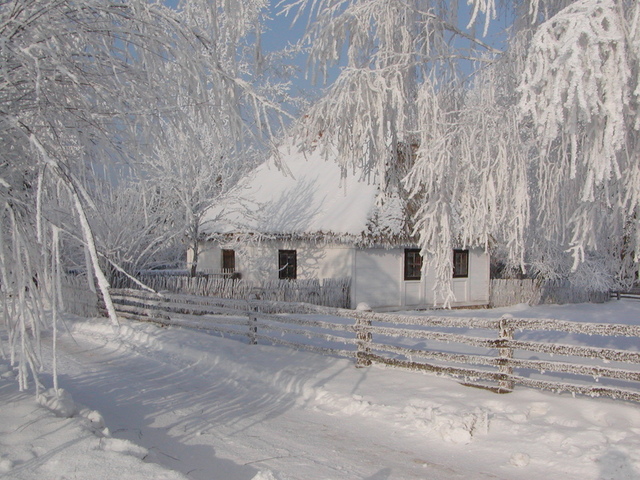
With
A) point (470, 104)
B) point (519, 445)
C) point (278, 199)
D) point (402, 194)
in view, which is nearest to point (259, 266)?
point (278, 199)

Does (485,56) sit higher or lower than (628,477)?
higher

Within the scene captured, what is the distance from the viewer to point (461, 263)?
22.8 meters

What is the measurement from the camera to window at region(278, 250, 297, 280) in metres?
21.6

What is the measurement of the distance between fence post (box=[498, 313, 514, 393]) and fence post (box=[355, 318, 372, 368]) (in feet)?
7.55

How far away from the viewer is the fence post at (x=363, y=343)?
8773 mm

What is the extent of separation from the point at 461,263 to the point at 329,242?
629 cm

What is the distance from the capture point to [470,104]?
891 cm

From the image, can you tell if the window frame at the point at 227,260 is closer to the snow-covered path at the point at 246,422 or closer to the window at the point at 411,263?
the window at the point at 411,263

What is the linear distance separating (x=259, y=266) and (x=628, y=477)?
1842 cm

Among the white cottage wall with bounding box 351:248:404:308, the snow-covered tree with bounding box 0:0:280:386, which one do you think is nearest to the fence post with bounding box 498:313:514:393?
the snow-covered tree with bounding box 0:0:280:386

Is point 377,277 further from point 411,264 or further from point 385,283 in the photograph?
point 411,264

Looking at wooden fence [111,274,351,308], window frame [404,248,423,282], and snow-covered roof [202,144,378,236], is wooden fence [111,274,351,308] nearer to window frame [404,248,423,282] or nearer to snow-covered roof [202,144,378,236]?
snow-covered roof [202,144,378,236]

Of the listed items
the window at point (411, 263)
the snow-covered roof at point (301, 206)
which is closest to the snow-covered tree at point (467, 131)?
the snow-covered roof at point (301, 206)

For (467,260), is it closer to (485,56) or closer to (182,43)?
(485,56)
